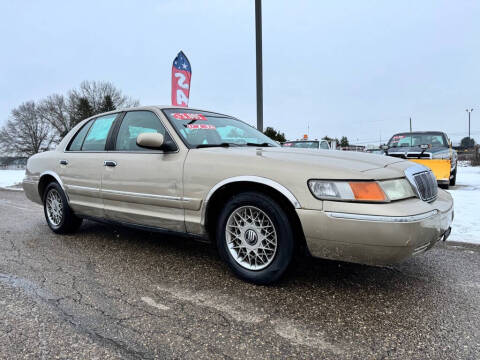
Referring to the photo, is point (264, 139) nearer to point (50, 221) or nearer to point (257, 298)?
point (257, 298)

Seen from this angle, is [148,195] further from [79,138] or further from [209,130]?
[79,138]

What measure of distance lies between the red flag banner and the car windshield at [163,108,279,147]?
4448 millimetres

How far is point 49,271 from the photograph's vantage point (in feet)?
10.1

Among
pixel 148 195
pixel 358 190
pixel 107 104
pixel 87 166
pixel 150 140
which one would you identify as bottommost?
pixel 148 195

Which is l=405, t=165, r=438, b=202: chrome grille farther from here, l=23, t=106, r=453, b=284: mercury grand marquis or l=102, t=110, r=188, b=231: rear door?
l=102, t=110, r=188, b=231: rear door

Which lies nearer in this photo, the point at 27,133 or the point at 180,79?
the point at 180,79

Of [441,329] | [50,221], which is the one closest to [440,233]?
[441,329]

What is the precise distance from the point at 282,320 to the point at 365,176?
3.59 feet

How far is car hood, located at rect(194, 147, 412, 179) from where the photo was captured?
239cm

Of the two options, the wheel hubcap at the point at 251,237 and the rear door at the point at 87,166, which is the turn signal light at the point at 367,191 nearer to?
the wheel hubcap at the point at 251,237

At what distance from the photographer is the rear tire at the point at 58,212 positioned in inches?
169

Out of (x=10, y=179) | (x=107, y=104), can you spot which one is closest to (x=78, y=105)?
(x=107, y=104)

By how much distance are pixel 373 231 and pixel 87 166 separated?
10.2ft

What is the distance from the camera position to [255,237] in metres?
2.70
